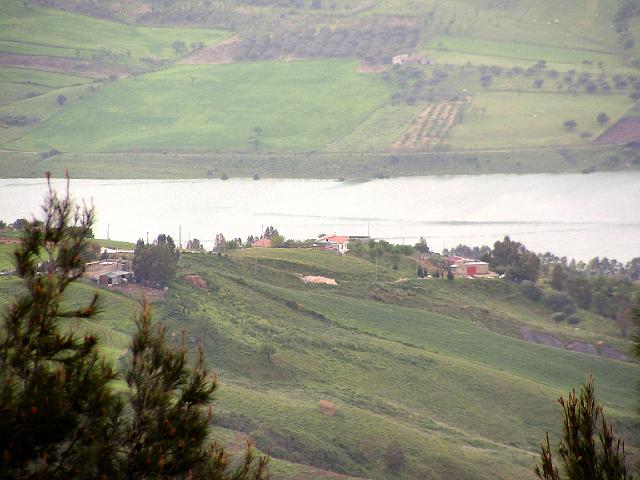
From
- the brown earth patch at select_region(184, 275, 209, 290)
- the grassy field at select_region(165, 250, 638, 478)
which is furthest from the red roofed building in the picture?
the brown earth patch at select_region(184, 275, 209, 290)

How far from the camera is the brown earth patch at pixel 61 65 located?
96.8 metres

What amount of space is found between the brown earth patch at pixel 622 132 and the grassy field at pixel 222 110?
1978 cm

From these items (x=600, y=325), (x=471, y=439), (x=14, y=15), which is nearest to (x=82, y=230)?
(x=471, y=439)

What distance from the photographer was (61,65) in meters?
99.4

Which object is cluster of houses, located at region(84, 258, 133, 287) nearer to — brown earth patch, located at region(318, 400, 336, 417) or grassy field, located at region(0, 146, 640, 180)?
brown earth patch, located at region(318, 400, 336, 417)

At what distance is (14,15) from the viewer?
109m

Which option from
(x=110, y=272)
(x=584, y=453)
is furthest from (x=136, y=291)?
(x=584, y=453)

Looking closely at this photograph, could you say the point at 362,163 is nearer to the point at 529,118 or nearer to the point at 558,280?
the point at 529,118

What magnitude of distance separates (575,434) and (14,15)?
10784cm

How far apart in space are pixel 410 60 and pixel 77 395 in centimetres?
10084

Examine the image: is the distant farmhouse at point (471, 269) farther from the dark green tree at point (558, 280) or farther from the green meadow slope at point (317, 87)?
the green meadow slope at point (317, 87)

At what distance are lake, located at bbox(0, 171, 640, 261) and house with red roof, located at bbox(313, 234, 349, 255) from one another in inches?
371

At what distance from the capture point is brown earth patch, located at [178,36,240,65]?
109812mm

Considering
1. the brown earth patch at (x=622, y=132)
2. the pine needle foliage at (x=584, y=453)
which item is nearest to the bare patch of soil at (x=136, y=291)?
the pine needle foliage at (x=584, y=453)
